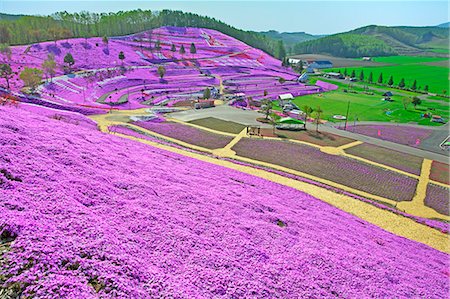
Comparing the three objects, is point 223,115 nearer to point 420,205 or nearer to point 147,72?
point 420,205

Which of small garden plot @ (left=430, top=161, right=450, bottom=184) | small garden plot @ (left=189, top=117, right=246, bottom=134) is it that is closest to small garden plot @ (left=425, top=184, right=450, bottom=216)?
small garden plot @ (left=430, top=161, right=450, bottom=184)

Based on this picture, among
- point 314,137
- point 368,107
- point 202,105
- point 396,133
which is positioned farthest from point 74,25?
point 396,133

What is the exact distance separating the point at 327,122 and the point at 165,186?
209 feet

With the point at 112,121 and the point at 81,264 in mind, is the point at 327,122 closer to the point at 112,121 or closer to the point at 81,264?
the point at 112,121

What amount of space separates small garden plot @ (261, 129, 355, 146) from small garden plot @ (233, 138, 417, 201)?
19.0 ft

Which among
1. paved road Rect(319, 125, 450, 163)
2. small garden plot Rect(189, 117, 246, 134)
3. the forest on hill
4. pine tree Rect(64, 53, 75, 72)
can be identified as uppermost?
the forest on hill

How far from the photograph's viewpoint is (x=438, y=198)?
38000 mm

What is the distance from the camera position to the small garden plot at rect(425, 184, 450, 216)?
35.5m

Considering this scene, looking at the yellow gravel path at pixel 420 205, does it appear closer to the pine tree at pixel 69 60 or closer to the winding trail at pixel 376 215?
the winding trail at pixel 376 215

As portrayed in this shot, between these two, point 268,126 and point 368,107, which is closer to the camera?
point 268,126

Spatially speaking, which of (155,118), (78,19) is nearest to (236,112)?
(155,118)

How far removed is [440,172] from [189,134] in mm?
38810

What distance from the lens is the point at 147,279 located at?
1158cm

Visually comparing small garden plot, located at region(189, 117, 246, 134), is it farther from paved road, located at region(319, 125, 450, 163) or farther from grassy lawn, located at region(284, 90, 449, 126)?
grassy lawn, located at region(284, 90, 449, 126)
